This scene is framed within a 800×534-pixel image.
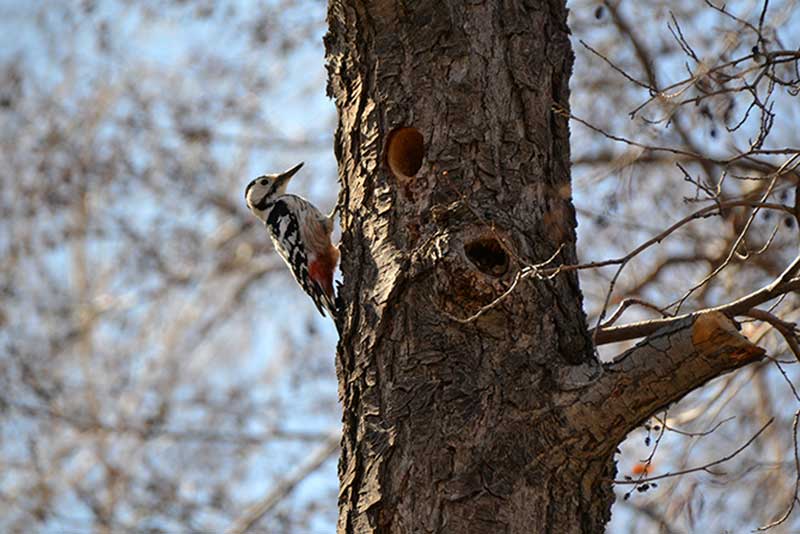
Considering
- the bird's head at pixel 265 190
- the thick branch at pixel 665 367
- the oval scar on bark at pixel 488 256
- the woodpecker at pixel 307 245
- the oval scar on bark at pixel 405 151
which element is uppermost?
the bird's head at pixel 265 190

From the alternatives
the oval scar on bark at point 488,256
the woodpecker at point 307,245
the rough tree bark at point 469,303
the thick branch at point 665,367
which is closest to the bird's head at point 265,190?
the woodpecker at point 307,245

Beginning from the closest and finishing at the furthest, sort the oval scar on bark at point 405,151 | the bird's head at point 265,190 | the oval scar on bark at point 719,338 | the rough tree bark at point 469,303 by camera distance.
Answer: the oval scar on bark at point 719,338 → the rough tree bark at point 469,303 → the oval scar on bark at point 405,151 → the bird's head at point 265,190

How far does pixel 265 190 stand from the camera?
21.3 ft

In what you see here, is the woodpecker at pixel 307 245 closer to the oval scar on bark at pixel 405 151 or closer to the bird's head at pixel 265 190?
the bird's head at pixel 265 190

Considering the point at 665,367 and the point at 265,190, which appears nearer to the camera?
the point at 665,367

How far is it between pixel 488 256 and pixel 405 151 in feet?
1.47

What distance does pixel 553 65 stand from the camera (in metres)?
3.53

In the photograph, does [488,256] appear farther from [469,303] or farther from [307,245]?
[307,245]

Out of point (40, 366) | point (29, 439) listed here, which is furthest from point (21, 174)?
point (29, 439)

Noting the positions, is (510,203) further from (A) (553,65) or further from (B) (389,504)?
(B) (389,504)

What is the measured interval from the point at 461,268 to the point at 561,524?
28.4 inches

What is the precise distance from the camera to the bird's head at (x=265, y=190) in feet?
21.1

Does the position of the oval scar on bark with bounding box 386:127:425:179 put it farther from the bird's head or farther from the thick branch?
the bird's head

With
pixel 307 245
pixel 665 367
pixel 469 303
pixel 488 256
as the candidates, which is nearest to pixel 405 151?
pixel 488 256
